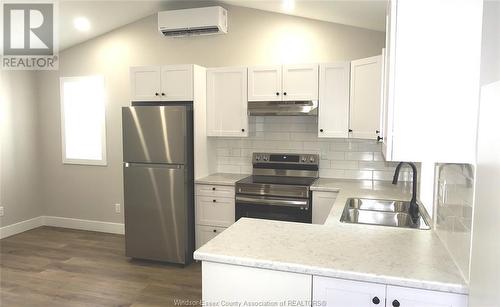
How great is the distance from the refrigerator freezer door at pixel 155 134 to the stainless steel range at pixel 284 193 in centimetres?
75

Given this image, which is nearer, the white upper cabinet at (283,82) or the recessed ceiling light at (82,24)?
the white upper cabinet at (283,82)

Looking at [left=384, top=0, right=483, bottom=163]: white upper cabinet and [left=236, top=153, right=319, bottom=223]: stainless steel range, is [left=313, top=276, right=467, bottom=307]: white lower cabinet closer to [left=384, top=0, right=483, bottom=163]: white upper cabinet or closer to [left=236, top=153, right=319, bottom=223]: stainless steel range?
[left=384, top=0, right=483, bottom=163]: white upper cabinet

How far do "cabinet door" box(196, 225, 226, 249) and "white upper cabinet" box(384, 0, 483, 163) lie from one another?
9.00 ft

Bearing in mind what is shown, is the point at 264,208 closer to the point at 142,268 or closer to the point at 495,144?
the point at 142,268

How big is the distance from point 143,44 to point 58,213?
2.76 metres

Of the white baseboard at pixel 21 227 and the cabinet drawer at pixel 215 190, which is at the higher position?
the cabinet drawer at pixel 215 190

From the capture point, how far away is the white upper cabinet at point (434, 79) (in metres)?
1.39

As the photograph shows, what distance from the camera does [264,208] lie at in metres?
3.71

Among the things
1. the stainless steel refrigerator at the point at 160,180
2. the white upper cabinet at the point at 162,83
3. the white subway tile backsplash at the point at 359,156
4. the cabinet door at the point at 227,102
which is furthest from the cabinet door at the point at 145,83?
the white subway tile backsplash at the point at 359,156

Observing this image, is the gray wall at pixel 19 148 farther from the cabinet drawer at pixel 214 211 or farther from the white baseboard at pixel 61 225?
the cabinet drawer at pixel 214 211

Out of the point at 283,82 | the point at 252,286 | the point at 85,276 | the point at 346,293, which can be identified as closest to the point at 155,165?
the point at 85,276

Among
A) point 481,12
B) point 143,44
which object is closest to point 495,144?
point 481,12

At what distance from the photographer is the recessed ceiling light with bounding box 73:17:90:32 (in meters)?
4.23

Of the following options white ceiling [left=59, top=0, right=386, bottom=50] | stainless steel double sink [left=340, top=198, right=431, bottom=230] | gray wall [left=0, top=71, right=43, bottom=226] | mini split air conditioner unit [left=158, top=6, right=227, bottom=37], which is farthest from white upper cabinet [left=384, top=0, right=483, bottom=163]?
gray wall [left=0, top=71, right=43, bottom=226]
